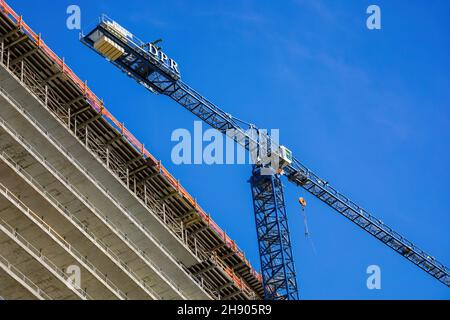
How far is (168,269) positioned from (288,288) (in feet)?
35.6

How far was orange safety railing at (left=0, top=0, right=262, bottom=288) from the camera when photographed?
176 ft

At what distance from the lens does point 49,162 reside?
51.9 metres

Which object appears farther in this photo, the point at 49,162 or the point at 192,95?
the point at 192,95

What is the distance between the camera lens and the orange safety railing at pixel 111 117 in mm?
53562

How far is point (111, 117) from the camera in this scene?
58.3 metres

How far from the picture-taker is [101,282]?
1938 inches

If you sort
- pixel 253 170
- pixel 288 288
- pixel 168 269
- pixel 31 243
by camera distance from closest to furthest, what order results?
pixel 31 243, pixel 168 269, pixel 288 288, pixel 253 170

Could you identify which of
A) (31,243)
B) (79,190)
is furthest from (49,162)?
(31,243)

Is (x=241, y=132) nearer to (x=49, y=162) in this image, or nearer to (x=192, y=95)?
(x=192, y=95)
